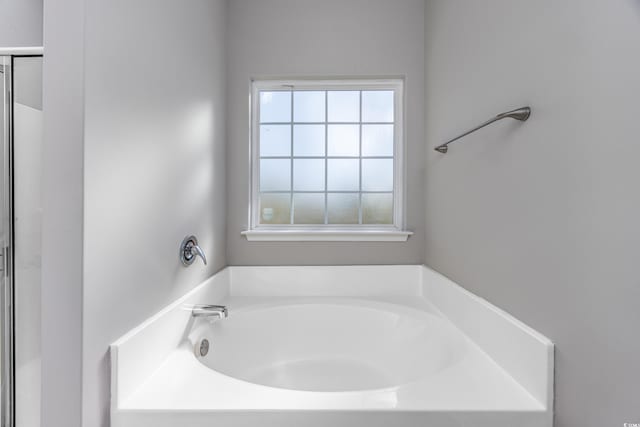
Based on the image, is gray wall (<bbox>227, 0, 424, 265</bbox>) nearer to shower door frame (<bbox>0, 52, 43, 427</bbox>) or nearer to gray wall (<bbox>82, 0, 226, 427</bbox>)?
gray wall (<bbox>82, 0, 226, 427</bbox>)

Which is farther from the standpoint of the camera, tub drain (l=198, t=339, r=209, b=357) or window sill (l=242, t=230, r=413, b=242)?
window sill (l=242, t=230, r=413, b=242)

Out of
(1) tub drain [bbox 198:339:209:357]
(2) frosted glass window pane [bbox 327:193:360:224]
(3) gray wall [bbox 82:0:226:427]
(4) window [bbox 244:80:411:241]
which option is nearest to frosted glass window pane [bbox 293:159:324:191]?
(4) window [bbox 244:80:411:241]

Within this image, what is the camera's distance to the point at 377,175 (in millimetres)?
2094

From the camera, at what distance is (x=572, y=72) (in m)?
0.81

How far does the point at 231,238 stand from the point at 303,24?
4.43 ft

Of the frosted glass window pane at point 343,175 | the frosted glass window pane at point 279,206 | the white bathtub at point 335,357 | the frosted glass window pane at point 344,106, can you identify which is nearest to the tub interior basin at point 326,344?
the white bathtub at point 335,357

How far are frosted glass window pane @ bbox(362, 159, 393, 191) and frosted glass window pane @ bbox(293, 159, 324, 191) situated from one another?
27cm

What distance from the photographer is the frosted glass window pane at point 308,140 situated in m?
2.10

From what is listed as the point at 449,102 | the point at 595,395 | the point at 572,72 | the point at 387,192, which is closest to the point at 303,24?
the point at 449,102

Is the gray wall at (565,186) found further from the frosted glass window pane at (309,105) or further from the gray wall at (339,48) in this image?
the frosted glass window pane at (309,105)

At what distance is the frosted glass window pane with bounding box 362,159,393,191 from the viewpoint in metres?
2.09

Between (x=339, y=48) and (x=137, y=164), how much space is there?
1422 mm

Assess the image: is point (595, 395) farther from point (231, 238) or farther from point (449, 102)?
point (231, 238)

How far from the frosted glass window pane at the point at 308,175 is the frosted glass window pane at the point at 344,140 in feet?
0.40
